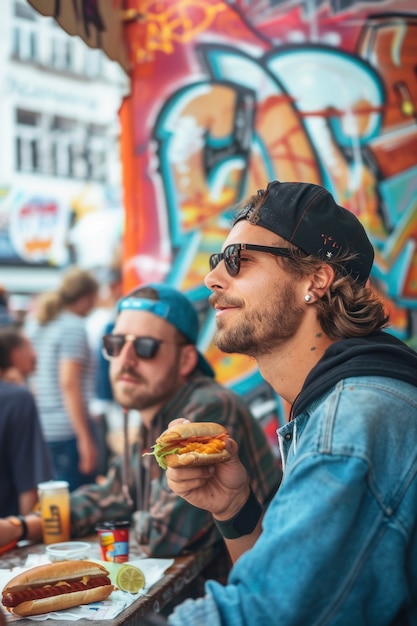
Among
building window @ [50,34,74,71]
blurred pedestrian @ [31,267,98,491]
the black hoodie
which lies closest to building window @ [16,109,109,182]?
building window @ [50,34,74,71]

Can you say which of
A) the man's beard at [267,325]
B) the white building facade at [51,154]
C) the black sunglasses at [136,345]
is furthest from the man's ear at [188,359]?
the white building facade at [51,154]

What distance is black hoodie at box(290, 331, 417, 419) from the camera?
1.89 m

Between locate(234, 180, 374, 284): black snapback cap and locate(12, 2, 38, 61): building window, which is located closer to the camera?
locate(234, 180, 374, 284): black snapback cap

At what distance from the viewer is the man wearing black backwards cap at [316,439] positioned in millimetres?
1598

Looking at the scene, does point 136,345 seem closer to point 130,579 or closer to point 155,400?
point 155,400

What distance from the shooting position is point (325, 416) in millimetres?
1768

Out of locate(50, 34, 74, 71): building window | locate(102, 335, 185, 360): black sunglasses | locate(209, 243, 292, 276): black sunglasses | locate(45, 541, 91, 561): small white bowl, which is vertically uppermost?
locate(50, 34, 74, 71): building window

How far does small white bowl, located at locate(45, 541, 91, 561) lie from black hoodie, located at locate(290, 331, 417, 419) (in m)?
1.26

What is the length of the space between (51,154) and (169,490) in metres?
12.7

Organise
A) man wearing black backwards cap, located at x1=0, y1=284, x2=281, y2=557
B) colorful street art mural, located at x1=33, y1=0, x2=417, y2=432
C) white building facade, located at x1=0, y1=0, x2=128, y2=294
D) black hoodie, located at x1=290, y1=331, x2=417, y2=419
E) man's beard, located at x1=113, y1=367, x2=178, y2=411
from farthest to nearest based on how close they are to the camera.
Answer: white building facade, located at x1=0, y1=0, x2=128, y2=294
colorful street art mural, located at x1=33, y1=0, x2=417, y2=432
man's beard, located at x1=113, y1=367, x2=178, y2=411
man wearing black backwards cap, located at x1=0, y1=284, x2=281, y2=557
black hoodie, located at x1=290, y1=331, x2=417, y2=419

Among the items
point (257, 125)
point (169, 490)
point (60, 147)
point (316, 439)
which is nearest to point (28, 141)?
point (60, 147)

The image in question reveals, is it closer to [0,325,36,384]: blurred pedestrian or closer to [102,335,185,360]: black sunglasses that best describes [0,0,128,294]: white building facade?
[0,325,36,384]: blurred pedestrian

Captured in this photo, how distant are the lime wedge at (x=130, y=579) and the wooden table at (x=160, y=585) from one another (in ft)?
0.14

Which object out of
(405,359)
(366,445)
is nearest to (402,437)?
(366,445)
